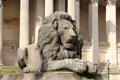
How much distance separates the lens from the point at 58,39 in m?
7.37

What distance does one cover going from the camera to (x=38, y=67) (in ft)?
24.1

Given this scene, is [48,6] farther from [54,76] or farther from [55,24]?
[54,76]

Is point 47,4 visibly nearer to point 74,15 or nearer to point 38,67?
point 74,15

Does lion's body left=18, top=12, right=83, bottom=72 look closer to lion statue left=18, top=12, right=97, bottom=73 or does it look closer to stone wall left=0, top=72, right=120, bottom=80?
lion statue left=18, top=12, right=97, bottom=73

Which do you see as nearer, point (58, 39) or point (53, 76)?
point (53, 76)

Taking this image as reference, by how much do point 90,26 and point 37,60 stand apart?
40.5 m

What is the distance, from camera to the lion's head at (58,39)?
725cm

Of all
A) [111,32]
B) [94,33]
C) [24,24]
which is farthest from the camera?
[111,32]

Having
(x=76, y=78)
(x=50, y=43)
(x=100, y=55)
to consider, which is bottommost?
(x=100, y=55)

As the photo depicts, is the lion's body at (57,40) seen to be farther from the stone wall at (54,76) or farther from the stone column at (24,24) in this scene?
the stone column at (24,24)

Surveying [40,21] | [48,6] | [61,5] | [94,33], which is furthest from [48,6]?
[94,33]

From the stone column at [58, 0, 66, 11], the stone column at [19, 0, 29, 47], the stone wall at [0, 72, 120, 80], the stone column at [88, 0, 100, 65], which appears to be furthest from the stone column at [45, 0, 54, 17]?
the stone wall at [0, 72, 120, 80]

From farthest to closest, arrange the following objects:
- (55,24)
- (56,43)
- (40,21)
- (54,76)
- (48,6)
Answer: (40,21) → (48,6) → (55,24) → (56,43) → (54,76)

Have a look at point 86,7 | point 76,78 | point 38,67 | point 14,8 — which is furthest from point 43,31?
point 86,7
